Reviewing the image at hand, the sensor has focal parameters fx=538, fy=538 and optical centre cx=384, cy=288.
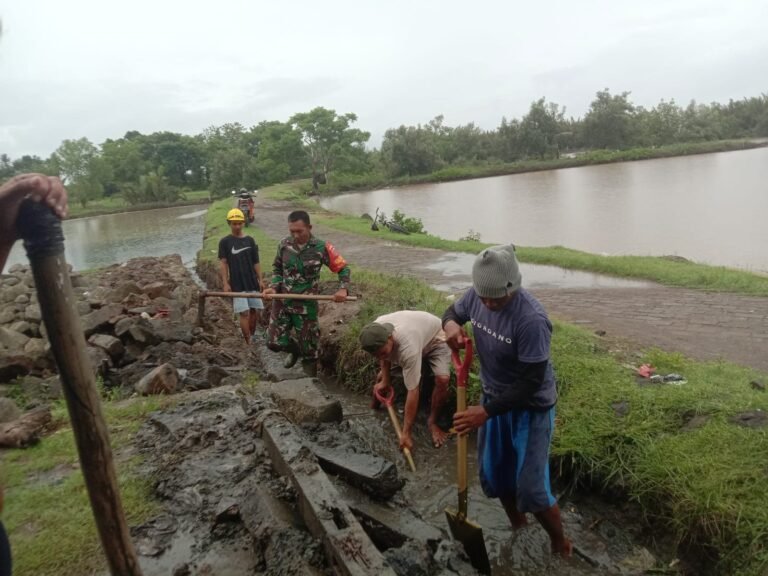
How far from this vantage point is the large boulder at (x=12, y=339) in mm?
7516

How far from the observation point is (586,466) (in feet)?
12.4

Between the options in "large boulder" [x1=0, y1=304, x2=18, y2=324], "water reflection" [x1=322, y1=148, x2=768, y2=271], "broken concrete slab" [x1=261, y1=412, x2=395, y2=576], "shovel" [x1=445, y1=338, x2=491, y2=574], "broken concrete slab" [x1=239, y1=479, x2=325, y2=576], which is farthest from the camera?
"water reflection" [x1=322, y1=148, x2=768, y2=271]

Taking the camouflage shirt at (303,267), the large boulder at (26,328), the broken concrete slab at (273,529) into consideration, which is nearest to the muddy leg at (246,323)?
the camouflage shirt at (303,267)

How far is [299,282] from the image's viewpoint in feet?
19.8

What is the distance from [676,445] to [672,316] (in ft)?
14.7

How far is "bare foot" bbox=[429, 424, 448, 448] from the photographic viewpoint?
4.66 m

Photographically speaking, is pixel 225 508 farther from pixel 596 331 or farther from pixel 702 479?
pixel 596 331

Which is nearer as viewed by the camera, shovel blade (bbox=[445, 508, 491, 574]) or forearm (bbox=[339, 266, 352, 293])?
shovel blade (bbox=[445, 508, 491, 574])

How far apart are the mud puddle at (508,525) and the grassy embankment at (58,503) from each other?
1.39m

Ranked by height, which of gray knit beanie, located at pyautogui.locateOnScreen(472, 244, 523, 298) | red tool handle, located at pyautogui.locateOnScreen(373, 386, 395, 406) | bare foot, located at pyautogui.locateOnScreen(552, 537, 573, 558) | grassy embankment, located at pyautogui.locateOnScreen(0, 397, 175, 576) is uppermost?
gray knit beanie, located at pyautogui.locateOnScreen(472, 244, 523, 298)

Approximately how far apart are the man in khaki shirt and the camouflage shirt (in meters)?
1.38

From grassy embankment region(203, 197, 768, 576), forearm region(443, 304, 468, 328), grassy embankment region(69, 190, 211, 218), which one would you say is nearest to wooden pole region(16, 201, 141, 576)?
forearm region(443, 304, 468, 328)

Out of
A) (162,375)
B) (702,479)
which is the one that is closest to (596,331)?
(702,479)

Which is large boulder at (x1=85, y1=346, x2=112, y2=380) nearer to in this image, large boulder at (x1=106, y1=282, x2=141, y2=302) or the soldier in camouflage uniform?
the soldier in camouflage uniform
